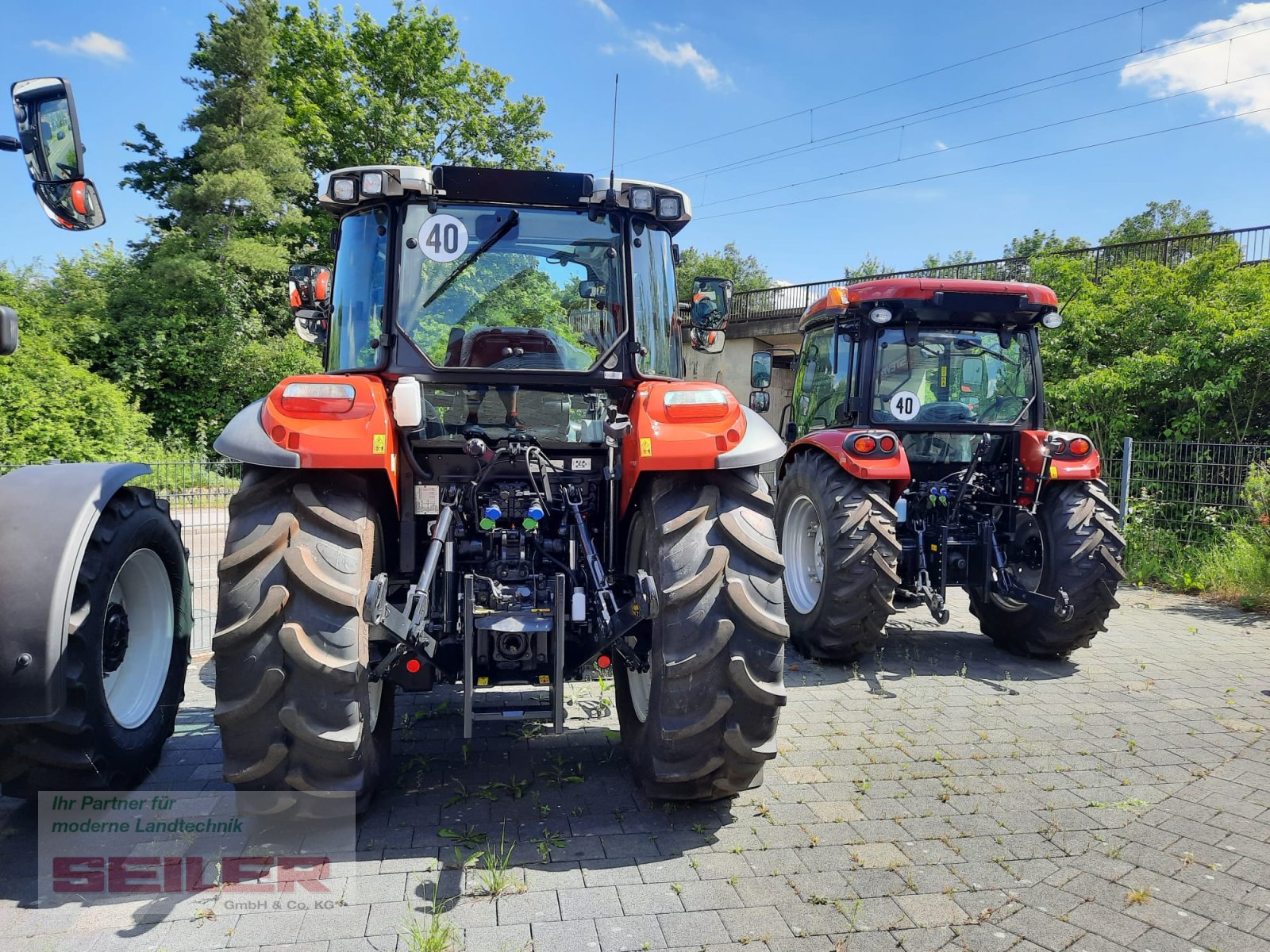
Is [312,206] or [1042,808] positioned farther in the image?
[312,206]

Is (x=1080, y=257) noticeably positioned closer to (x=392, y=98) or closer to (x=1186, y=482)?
(x=1186, y=482)

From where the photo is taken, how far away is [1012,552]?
242 inches

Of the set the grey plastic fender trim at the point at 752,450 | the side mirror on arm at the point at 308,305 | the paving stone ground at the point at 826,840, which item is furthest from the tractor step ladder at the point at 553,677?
the side mirror on arm at the point at 308,305

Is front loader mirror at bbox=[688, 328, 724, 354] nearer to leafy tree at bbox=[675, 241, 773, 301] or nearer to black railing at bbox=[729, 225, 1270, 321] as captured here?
black railing at bbox=[729, 225, 1270, 321]

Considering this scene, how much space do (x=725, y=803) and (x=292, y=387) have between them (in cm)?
241

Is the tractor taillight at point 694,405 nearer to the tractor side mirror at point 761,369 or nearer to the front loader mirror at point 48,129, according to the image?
the front loader mirror at point 48,129

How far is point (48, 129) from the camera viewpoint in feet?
7.88

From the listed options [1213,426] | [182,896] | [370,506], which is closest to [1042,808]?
[370,506]

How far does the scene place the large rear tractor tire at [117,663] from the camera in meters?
2.97

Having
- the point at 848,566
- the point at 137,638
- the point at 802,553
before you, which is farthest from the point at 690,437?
the point at 802,553

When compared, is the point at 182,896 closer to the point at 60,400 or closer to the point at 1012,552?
the point at 1012,552

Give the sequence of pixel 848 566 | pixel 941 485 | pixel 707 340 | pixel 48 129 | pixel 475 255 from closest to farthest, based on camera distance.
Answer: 1. pixel 48 129
2. pixel 475 255
3. pixel 707 340
4. pixel 848 566
5. pixel 941 485

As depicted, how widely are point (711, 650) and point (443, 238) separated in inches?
83.7

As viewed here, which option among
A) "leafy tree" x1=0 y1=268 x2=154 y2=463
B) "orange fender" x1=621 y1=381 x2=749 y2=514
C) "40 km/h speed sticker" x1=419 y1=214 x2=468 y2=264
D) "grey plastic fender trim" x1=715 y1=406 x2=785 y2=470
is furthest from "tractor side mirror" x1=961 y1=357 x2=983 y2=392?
"leafy tree" x1=0 y1=268 x2=154 y2=463
